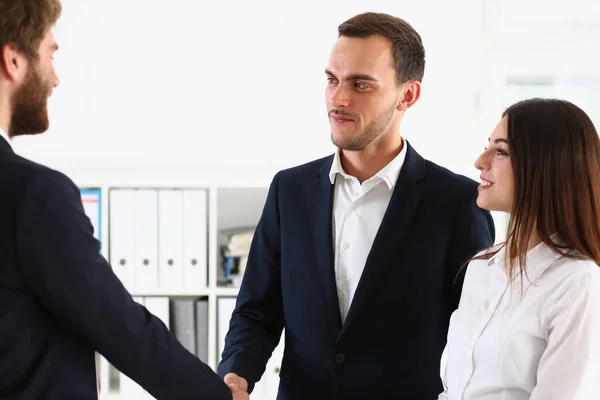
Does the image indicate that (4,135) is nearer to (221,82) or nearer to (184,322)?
(184,322)

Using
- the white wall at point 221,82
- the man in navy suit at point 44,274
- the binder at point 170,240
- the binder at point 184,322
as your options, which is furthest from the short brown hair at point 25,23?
the white wall at point 221,82

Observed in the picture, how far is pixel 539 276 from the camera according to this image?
145 centimetres

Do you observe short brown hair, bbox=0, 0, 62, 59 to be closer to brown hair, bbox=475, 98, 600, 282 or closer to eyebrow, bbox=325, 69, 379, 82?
eyebrow, bbox=325, 69, 379, 82

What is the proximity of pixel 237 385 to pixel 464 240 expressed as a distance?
625mm

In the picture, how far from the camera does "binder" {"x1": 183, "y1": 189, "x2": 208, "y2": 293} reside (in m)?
3.17

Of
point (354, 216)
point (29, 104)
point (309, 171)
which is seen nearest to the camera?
point (29, 104)

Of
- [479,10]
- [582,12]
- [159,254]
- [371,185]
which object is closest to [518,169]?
[371,185]

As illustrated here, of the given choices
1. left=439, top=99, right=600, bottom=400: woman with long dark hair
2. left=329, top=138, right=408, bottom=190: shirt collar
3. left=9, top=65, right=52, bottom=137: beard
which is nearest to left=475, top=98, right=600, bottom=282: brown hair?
left=439, top=99, right=600, bottom=400: woman with long dark hair

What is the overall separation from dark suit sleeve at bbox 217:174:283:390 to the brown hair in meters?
0.66

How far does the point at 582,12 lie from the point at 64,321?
315 cm

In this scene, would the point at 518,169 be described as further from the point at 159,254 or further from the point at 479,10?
the point at 479,10

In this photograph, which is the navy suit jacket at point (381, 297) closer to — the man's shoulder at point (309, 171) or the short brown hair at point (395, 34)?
the man's shoulder at point (309, 171)

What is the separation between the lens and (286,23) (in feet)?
11.7

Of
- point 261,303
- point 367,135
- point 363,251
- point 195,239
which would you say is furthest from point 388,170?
point 195,239
